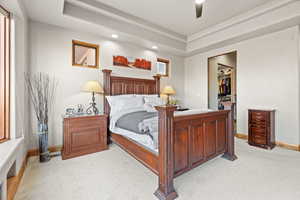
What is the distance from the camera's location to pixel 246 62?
3.73 meters

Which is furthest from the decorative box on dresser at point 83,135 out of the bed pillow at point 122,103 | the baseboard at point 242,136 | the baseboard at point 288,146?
the baseboard at point 288,146

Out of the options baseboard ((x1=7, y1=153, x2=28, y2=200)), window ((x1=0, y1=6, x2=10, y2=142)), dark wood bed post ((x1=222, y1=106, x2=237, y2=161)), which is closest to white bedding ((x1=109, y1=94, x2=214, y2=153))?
dark wood bed post ((x1=222, y1=106, x2=237, y2=161))

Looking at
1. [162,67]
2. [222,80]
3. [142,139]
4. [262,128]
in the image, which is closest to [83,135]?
[142,139]

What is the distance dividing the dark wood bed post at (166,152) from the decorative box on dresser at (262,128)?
2744 millimetres

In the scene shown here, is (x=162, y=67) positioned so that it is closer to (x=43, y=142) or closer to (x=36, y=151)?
(x=43, y=142)

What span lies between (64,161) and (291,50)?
5.17 metres

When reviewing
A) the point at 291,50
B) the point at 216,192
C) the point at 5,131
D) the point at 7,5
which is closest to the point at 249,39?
the point at 291,50

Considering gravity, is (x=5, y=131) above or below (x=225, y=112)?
below

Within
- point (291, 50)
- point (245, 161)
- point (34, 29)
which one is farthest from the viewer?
point (291, 50)

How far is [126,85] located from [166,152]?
2605 millimetres

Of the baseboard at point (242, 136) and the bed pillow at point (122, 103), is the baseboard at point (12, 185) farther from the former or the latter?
the baseboard at point (242, 136)

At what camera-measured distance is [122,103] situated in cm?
317

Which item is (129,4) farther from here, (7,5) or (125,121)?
(125,121)

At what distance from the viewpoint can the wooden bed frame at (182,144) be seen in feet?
5.06
